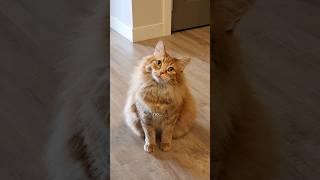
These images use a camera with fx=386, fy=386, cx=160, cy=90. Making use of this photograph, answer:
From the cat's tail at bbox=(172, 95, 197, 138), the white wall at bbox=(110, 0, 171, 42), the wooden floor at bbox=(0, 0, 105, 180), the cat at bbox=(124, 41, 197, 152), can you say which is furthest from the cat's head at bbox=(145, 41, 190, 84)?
the wooden floor at bbox=(0, 0, 105, 180)

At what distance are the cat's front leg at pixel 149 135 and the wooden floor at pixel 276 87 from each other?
1.38 metres

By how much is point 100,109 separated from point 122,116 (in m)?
1.63

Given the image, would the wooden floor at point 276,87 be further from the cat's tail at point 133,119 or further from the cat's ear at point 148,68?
the cat's tail at point 133,119

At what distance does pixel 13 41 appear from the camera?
1.39ft

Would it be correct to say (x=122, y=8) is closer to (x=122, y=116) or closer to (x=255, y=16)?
(x=122, y=116)

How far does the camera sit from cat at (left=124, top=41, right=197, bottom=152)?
5.98ft

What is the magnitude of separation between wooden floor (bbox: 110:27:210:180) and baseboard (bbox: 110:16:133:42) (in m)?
0.25

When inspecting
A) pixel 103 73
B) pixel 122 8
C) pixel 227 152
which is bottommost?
pixel 122 8

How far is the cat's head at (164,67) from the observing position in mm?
1796

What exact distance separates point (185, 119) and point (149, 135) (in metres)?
0.21

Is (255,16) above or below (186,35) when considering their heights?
above

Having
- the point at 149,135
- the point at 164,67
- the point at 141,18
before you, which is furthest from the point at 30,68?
the point at 141,18

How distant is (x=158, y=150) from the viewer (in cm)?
191

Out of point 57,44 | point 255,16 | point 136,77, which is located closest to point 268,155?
point 255,16
